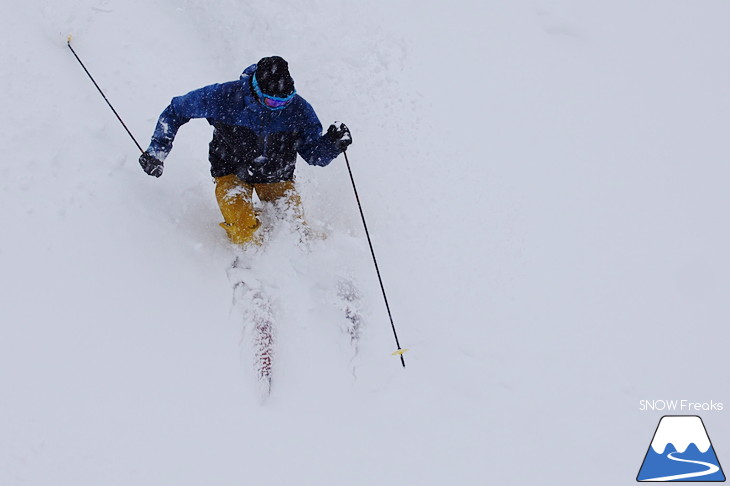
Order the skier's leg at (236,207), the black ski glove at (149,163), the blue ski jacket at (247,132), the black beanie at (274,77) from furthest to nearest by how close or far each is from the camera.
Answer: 1. the skier's leg at (236,207)
2. the black ski glove at (149,163)
3. the blue ski jacket at (247,132)
4. the black beanie at (274,77)

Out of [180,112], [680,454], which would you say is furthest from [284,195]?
[680,454]

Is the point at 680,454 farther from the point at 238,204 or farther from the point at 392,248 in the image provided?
the point at 238,204

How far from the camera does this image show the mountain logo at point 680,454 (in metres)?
4.13

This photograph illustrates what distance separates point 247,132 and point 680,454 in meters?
4.13

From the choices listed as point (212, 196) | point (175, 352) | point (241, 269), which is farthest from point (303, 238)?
point (175, 352)

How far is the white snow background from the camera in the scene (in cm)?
365

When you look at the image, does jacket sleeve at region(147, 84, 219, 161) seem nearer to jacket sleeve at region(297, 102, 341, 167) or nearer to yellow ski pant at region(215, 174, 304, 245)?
yellow ski pant at region(215, 174, 304, 245)

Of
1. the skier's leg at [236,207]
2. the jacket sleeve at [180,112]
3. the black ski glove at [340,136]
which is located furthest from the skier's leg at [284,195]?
the jacket sleeve at [180,112]

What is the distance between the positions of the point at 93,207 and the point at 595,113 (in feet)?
18.2

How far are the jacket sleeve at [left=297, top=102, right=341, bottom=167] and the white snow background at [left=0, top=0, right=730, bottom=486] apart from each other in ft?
2.94

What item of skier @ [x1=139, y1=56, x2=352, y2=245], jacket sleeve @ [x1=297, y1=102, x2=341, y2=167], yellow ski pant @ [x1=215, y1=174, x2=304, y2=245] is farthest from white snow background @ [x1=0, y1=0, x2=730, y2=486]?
jacket sleeve @ [x1=297, y1=102, x2=341, y2=167]

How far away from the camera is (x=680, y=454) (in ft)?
14.1

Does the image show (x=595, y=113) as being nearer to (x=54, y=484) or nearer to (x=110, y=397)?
(x=110, y=397)

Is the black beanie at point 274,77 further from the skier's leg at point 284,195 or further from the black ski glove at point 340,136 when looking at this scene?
the skier's leg at point 284,195
